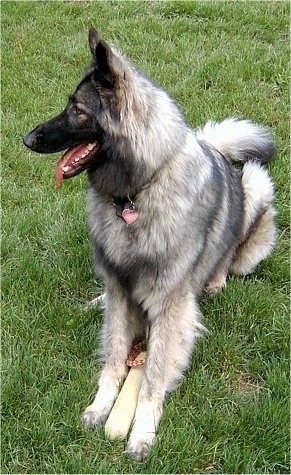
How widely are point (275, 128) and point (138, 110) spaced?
2700 mm

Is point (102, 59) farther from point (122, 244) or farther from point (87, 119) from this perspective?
point (122, 244)

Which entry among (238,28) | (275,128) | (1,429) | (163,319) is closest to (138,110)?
(163,319)

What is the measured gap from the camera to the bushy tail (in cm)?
427

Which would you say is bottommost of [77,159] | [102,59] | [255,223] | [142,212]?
[255,223]

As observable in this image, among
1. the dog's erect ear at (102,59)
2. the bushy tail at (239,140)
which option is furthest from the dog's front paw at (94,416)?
the bushy tail at (239,140)

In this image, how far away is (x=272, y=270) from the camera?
3.70 meters

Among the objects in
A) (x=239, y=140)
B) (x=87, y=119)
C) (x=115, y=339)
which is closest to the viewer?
(x=87, y=119)

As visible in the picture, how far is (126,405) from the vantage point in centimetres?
284

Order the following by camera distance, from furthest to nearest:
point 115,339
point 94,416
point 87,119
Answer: point 115,339 < point 94,416 < point 87,119

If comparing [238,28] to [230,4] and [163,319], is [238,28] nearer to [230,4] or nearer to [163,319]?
[230,4]

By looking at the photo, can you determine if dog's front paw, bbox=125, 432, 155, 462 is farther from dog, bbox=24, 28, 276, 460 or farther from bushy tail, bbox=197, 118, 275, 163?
bushy tail, bbox=197, 118, 275, 163

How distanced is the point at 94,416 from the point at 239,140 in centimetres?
235

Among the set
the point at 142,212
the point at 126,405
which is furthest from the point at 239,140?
the point at 126,405

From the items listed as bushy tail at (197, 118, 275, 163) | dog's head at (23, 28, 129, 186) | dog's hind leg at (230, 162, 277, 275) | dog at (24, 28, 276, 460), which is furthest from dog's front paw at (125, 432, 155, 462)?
bushy tail at (197, 118, 275, 163)
